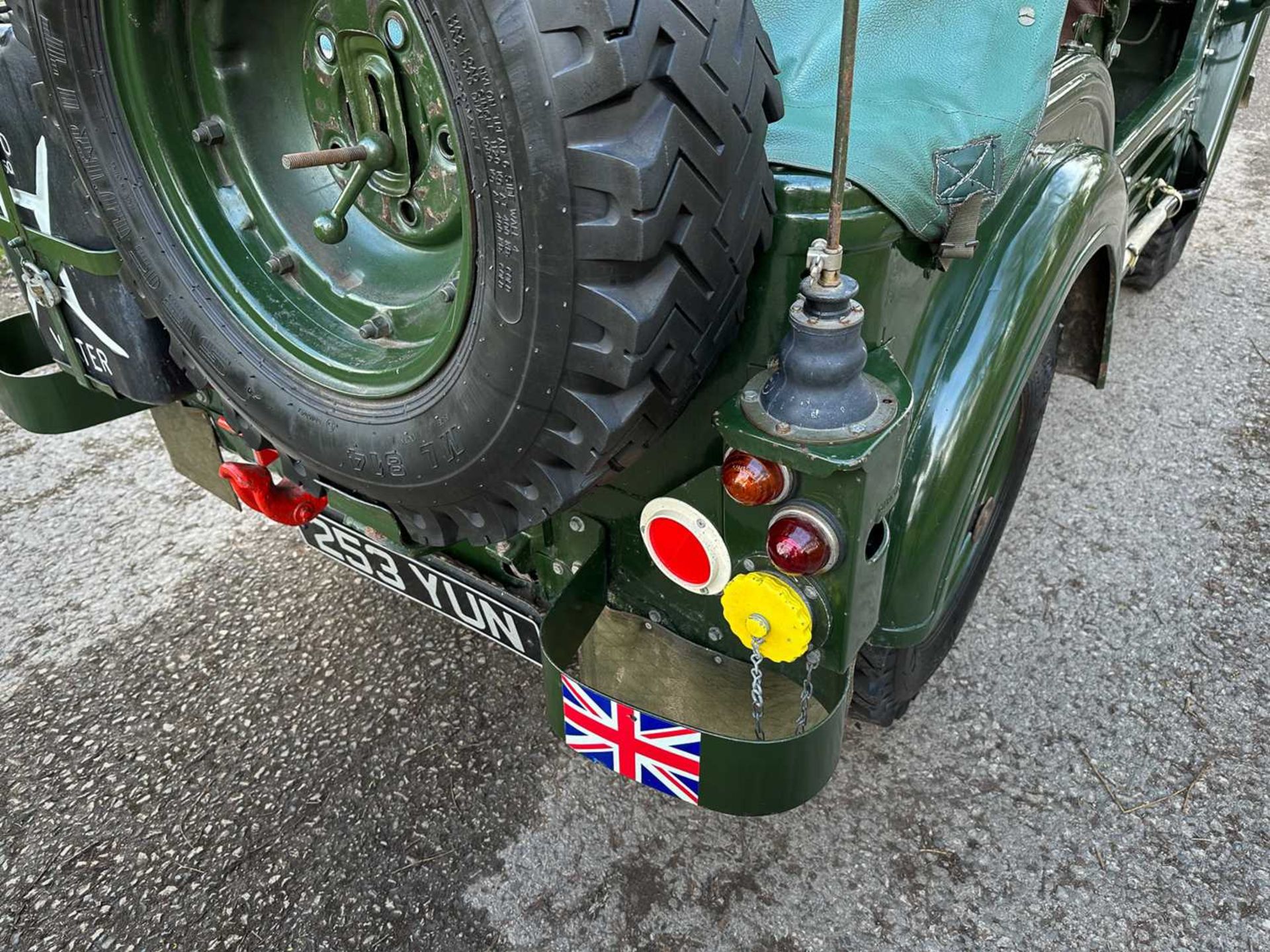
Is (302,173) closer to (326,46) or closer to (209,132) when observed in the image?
(209,132)

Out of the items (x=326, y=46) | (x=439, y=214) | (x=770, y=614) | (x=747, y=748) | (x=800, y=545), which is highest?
(x=326, y=46)

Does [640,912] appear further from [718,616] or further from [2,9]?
[2,9]

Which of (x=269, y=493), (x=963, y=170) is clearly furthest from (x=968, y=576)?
(x=269, y=493)

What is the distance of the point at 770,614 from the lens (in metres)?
1.43

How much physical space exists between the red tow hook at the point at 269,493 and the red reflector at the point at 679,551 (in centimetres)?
88

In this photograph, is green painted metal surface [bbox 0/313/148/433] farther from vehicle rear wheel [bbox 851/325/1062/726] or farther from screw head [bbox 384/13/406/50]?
vehicle rear wheel [bbox 851/325/1062/726]

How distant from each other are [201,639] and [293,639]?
0.91ft

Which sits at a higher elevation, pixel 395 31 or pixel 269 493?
pixel 395 31

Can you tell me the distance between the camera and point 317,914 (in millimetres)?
2006


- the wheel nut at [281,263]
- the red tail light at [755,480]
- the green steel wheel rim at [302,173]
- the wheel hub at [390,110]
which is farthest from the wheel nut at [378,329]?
the red tail light at [755,480]

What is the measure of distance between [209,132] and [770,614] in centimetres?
135

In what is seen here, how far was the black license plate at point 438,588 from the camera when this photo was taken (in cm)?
200

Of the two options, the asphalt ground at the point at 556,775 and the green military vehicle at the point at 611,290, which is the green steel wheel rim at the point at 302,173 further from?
the asphalt ground at the point at 556,775

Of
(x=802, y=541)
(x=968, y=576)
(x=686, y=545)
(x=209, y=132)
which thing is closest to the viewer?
(x=802, y=541)
